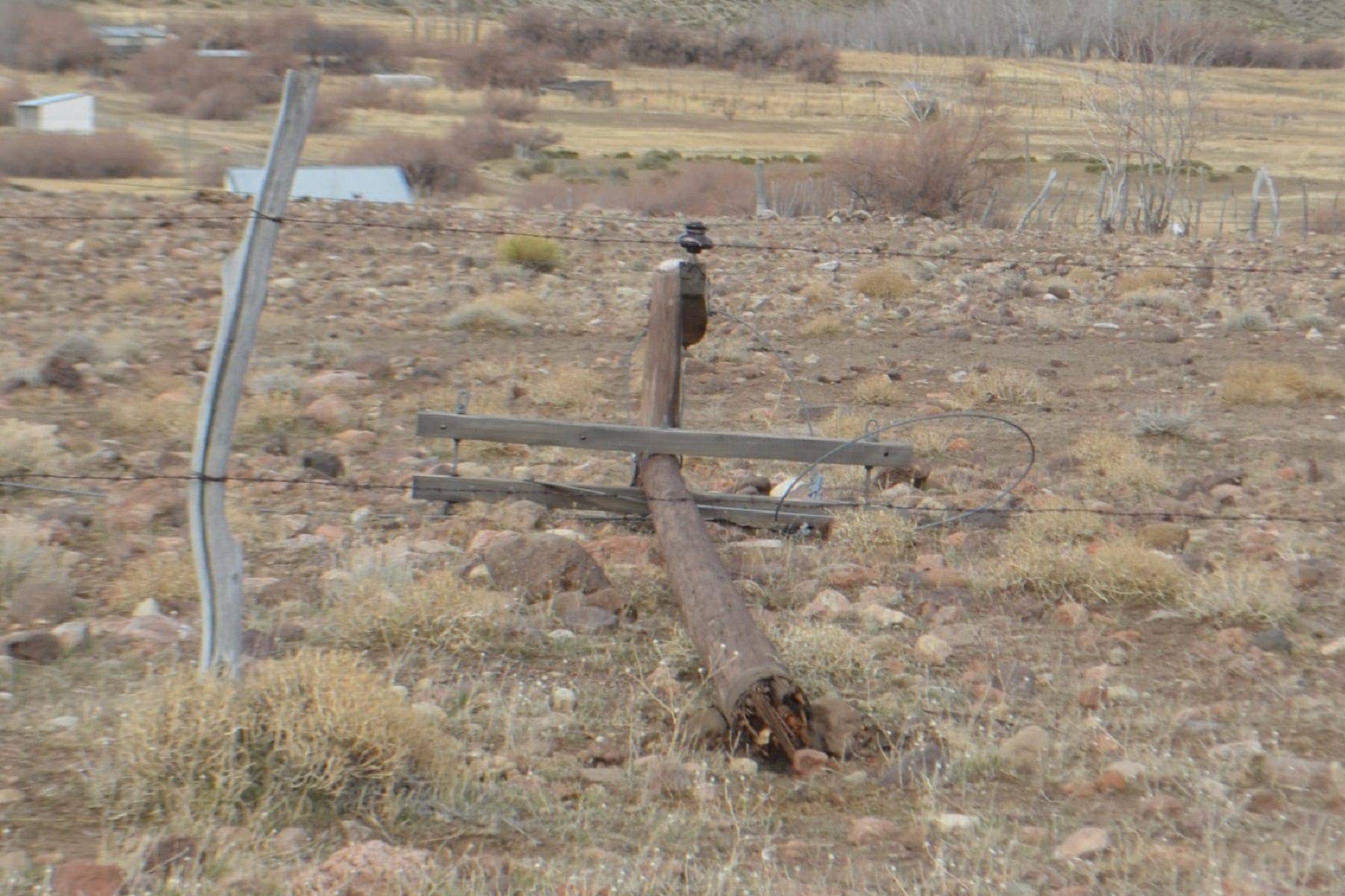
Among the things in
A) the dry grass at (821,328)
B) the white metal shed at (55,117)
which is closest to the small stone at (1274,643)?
the dry grass at (821,328)

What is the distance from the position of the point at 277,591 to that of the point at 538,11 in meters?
78.1

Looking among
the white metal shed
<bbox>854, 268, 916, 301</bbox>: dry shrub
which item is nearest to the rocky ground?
<bbox>854, 268, 916, 301</bbox>: dry shrub

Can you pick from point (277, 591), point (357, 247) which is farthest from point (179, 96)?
point (277, 591)

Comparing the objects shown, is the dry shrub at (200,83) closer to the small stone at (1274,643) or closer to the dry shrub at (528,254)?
the dry shrub at (528,254)

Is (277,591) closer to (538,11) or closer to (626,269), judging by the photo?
(626,269)

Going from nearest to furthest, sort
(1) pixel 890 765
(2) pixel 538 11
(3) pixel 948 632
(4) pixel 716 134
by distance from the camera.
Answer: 1. (1) pixel 890 765
2. (3) pixel 948 632
3. (4) pixel 716 134
4. (2) pixel 538 11

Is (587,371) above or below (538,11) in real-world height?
below

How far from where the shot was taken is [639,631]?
6133mm

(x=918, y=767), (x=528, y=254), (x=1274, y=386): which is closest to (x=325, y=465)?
(x=918, y=767)

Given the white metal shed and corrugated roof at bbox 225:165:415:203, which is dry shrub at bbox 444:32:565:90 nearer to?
the white metal shed

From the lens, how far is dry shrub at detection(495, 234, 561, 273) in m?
15.4

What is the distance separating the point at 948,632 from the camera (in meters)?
6.22

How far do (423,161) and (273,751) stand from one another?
31.4 m

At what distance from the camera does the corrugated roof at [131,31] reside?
57.9m
